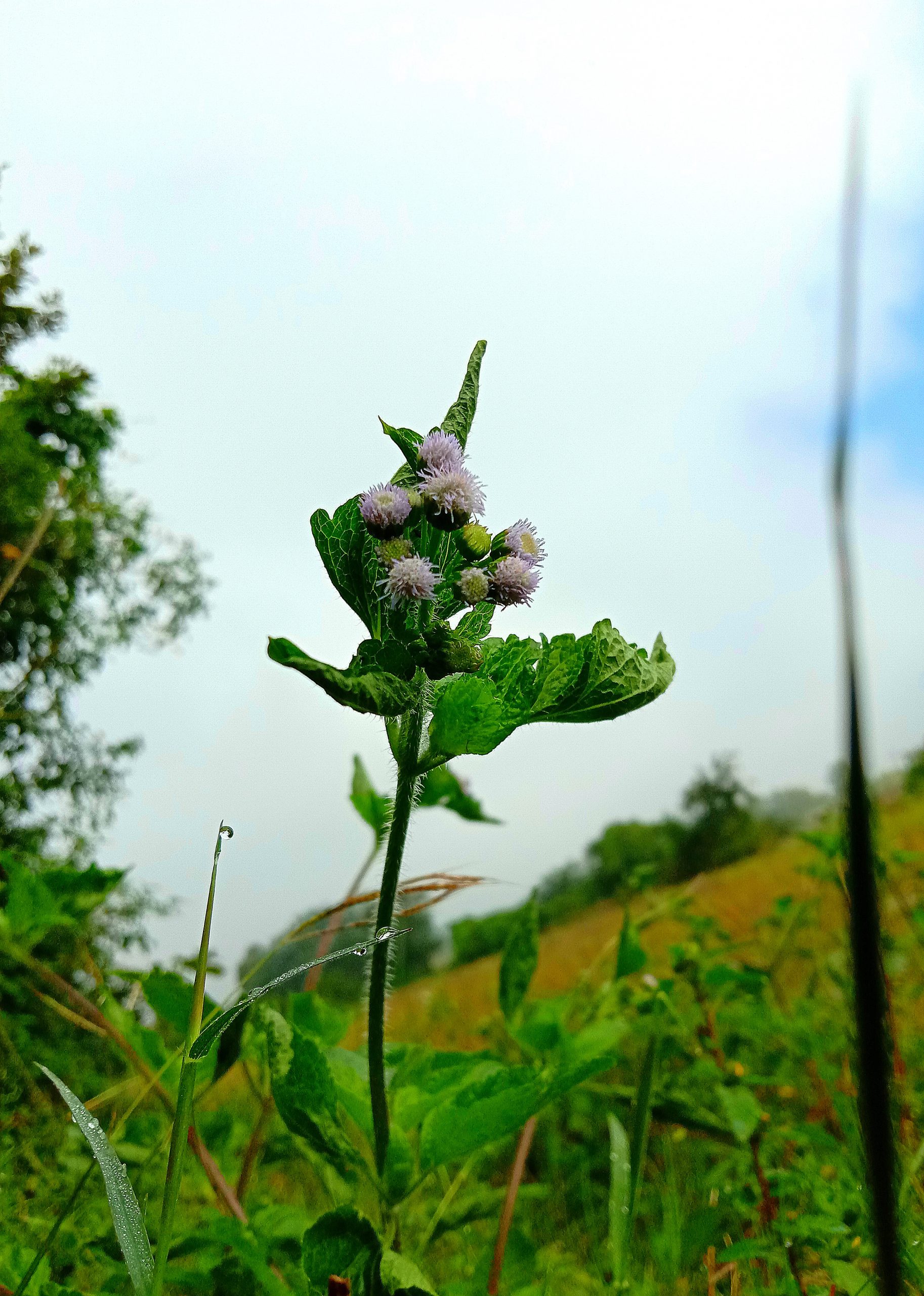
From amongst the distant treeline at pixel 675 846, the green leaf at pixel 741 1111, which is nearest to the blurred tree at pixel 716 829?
the distant treeline at pixel 675 846

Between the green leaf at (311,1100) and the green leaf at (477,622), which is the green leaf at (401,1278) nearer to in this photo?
the green leaf at (311,1100)

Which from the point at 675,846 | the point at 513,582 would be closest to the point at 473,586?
the point at 513,582

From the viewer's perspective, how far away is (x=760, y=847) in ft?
9.28

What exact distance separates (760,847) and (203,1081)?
7.21 feet

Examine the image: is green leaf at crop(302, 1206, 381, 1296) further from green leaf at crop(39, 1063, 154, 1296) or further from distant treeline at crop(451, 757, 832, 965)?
distant treeline at crop(451, 757, 832, 965)

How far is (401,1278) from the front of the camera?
58 cm

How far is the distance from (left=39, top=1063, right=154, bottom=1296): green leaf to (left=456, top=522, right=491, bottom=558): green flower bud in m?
0.43

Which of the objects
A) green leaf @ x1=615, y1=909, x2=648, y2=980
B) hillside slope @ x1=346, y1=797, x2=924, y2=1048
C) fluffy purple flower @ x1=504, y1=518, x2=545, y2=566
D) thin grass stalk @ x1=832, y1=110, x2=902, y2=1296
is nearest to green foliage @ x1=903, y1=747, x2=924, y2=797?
hillside slope @ x1=346, y1=797, x2=924, y2=1048

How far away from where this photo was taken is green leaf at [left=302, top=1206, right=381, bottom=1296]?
1.94 feet

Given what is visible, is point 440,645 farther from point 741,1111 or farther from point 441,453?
point 741,1111

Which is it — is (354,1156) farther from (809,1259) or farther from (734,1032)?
(734,1032)

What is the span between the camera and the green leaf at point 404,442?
0.65m

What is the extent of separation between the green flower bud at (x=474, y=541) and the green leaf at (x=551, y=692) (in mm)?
84

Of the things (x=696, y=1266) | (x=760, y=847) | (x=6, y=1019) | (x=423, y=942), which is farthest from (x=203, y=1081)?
(x=760, y=847)
